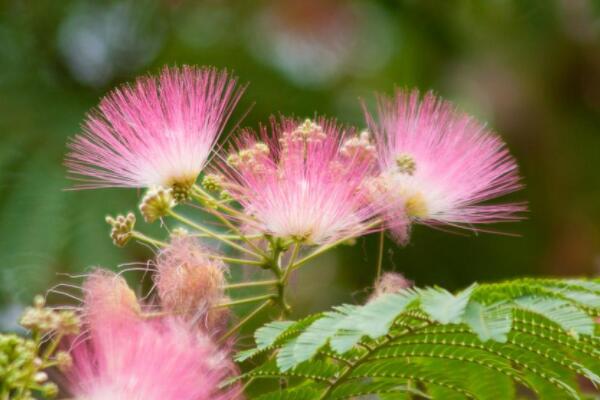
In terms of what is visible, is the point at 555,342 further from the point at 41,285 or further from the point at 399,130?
the point at 41,285

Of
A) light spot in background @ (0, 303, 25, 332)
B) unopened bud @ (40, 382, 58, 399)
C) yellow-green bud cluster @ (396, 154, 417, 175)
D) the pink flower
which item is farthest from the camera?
light spot in background @ (0, 303, 25, 332)

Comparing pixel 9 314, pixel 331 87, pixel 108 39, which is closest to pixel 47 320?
pixel 9 314

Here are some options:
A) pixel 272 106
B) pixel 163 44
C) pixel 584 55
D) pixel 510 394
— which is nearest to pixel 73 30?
pixel 163 44

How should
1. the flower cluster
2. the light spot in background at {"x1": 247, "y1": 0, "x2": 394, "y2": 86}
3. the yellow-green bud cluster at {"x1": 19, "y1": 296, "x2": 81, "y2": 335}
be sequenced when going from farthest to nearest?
the light spot in background at {"x1": 247, "y1": 0, "x2": 394, "y2": 86}
the flower cluster
the yellow-green bud cluster at {"x1": 19, "y1": 296, "x2": 81, "y2": 335}

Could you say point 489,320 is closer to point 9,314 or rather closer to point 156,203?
point 156,203

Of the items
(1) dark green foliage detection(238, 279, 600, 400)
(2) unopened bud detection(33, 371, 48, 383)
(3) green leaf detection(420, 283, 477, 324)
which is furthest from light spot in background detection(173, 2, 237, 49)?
(2) unopened bud detection(33, 371, 48, 383)

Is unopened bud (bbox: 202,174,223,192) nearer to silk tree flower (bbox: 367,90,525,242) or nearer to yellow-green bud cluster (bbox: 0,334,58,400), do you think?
silk tree flower (bbox: 367,90,525,242)
